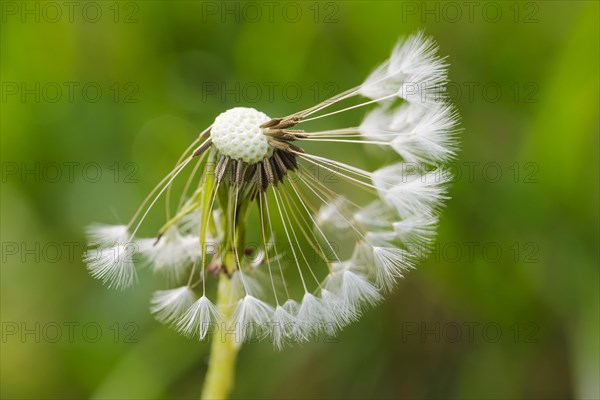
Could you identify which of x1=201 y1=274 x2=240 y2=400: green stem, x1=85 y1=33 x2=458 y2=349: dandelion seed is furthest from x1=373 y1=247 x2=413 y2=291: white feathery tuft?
x1=201 y1=274 x2=240 y2=400: green stem

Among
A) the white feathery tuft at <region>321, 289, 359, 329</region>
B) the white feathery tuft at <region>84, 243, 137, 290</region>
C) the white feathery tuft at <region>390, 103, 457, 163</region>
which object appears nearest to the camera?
the white feathery tuft at <region>321, 289, 359, 329</region>

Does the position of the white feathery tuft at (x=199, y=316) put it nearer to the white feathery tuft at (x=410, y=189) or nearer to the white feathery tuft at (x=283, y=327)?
the white feathery tuft at (x=283, y=327)

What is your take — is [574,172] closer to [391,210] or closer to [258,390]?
[391,210]

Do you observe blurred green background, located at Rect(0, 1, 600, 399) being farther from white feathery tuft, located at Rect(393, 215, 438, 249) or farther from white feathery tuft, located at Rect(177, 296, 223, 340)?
white feathery tuft, located at Rect(177, 296, 223, 340)

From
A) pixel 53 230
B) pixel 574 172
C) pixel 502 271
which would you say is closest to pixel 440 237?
pixel 502 271

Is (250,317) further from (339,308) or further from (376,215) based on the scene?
(376,215)

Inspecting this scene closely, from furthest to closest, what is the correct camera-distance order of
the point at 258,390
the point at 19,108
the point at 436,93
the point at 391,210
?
the point at 19,108, the point at 258,390, the point at 391,210, the point at 436,93
